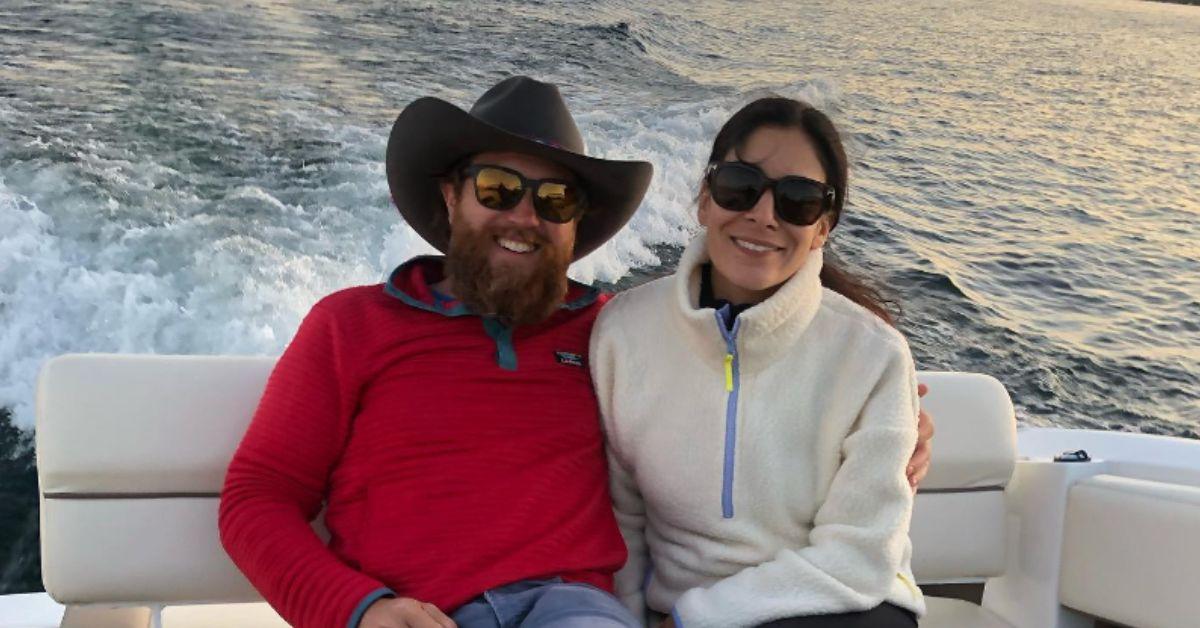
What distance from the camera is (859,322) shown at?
1.47 metres

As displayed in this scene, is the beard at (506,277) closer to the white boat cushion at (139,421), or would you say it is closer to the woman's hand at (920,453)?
the white boat cushion at (139,421)

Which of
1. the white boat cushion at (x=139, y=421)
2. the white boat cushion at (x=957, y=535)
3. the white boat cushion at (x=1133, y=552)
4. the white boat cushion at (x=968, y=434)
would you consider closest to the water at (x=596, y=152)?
→ the white boat cushion at (x=968, y=434)

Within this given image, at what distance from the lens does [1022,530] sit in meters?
2.03

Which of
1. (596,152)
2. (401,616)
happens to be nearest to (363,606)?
(401,616)

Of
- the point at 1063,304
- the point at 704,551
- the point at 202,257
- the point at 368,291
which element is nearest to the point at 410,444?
the point at 368,291

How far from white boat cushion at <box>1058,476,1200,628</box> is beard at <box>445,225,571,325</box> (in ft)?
3.38

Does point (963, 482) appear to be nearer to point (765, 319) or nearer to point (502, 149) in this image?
point (765, 319)

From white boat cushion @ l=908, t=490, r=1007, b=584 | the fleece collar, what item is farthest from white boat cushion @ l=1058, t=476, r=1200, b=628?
the fleece collar

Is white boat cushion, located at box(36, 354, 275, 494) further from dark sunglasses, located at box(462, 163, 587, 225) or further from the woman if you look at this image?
the woman

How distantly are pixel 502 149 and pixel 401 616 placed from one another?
0.67m

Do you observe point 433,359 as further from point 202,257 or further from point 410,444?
point 202,257

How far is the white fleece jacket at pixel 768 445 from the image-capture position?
1.35 meters

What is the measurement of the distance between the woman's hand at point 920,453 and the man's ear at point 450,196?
0.72 m

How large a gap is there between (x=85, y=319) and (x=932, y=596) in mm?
3276
